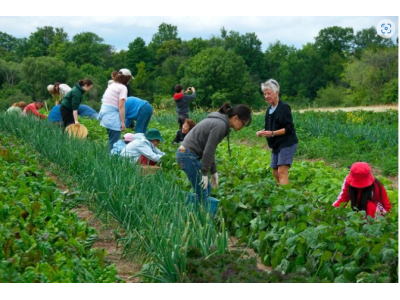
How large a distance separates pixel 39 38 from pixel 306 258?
5073 cm

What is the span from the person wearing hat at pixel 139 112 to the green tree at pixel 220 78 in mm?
33145

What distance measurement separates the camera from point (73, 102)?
340 inches

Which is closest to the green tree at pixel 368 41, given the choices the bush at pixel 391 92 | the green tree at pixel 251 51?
the green tree at pixel 251 51

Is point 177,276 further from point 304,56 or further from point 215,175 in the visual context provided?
point 304,56

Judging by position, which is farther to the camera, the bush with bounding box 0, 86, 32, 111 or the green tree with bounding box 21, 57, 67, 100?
the green tree with bounding box 21, 57, 67, 100

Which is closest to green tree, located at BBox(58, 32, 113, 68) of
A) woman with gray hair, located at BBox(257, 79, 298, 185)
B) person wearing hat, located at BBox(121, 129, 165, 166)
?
person wearing hat, located at BBox(121, 129, 165, 166)

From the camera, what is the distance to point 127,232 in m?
4.05

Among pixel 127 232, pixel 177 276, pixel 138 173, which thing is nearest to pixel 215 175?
pixel 138 173

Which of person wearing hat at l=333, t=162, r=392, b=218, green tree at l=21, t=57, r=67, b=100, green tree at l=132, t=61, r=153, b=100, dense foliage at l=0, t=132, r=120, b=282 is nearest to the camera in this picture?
dense foliage at l=0, t=132, r=120, b=282

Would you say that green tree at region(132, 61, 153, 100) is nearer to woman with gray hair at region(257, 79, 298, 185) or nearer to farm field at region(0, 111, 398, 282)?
farm field at region(0, 111, 398, 282)

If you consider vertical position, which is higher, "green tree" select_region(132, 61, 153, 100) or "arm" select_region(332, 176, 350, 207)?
"arm" select_region(332, 176, 350, 207)

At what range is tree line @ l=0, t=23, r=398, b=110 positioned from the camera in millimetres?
40281

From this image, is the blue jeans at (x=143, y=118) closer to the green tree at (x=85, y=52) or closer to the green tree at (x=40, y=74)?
the green tree at (x=40, y=74)

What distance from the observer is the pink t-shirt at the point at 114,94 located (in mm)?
7436
